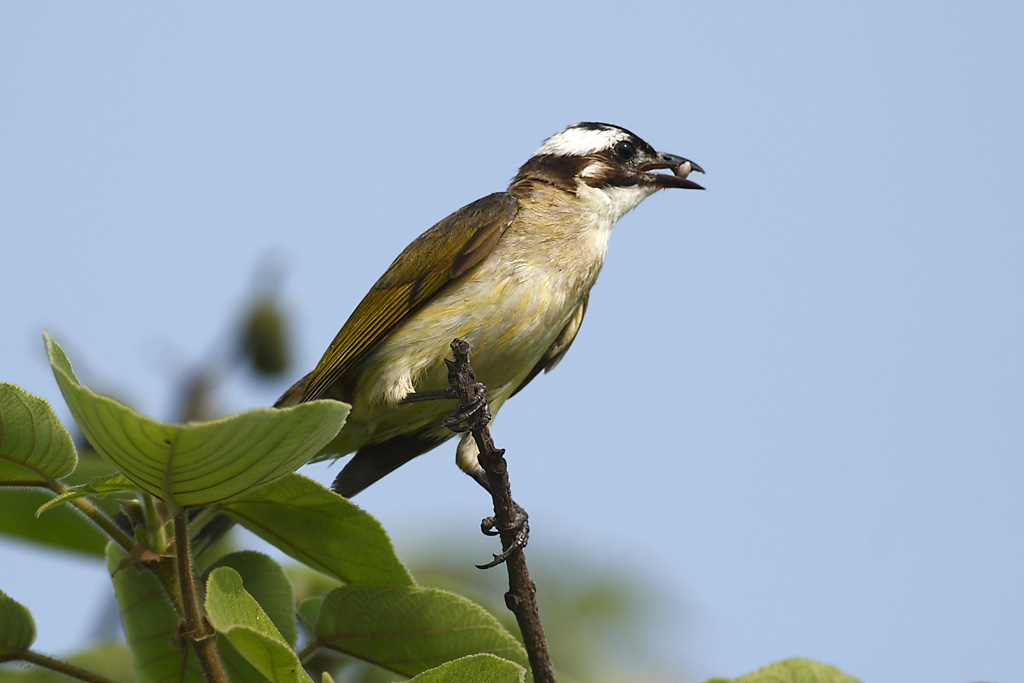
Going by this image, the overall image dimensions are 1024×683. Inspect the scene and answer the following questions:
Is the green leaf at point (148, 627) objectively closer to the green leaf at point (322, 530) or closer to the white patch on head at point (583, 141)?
the green leaf at point (322, 530)

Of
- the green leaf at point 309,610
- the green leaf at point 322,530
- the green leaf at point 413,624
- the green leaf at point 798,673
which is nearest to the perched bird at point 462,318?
the green leaf at point 309,610

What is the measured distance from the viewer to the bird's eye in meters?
5.02

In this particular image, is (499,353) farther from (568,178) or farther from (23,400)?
(23,400)

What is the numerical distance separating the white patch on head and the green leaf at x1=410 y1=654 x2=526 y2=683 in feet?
11.3

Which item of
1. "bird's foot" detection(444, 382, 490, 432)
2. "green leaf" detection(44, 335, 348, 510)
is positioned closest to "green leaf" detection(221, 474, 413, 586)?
"green leaf" detection(44, 335, 348, 510)

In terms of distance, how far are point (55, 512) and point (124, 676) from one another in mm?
478

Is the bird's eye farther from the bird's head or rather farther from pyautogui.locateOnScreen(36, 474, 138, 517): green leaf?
pyautogui.locateOnScreen(36, 474, 138, 517): green leaf

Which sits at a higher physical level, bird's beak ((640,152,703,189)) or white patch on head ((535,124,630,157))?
white patch on head ((535,124,630,157))

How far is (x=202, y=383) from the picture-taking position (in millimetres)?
2971

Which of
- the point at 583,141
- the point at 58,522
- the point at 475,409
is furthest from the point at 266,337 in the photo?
the point at 583,141

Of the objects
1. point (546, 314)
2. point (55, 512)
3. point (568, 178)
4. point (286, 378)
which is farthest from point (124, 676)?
point (568, 178)

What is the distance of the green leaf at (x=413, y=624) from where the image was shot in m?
2.43

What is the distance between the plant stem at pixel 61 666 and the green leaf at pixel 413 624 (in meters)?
0.55

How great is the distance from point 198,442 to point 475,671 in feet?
2.20
